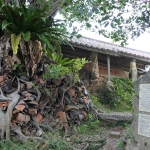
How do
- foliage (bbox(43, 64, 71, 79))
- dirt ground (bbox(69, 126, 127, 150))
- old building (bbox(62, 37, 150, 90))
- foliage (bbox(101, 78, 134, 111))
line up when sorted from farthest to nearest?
1. old building (bbox(62, 37, 150, 90))
2. foliage (bbox(101, 78, 134, 111))
3. foliage (bbox(43, 64, 71, 79))
4. dirt ground (bbox(69, 126, 127, 150))

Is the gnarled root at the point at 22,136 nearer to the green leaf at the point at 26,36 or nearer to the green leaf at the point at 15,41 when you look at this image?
the green leaf at the point at 15,41

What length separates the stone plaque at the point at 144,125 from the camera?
3354 mm

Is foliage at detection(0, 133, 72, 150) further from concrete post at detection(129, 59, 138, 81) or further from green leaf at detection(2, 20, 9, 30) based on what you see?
concrete post at detection(129, 59, 138, 81)

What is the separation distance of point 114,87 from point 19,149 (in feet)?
19.3

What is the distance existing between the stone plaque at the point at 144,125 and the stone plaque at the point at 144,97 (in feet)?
0.37

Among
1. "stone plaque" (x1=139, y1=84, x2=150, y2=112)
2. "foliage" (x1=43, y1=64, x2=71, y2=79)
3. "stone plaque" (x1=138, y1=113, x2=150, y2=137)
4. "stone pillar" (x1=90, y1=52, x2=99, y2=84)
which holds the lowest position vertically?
"stone plaque" (x1=138, y1=113, x2=150, y2=137)

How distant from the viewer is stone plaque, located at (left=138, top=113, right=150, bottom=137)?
3.35 m

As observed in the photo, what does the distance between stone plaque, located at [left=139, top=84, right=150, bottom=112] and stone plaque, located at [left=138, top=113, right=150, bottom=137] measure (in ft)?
0.37

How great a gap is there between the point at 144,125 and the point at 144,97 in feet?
1.47

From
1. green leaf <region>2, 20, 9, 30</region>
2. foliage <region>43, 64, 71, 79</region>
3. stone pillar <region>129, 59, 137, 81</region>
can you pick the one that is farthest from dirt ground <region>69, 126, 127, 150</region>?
stone pillar <region>129, 59, 137, 81</region>

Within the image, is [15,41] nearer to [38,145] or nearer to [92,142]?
[38,145]

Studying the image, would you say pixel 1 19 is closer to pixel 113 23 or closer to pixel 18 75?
pixel 18 75

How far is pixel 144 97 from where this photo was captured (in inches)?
137

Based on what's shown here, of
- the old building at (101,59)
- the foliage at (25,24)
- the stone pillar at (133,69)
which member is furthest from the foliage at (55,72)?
the stone pillar at (133,69)
